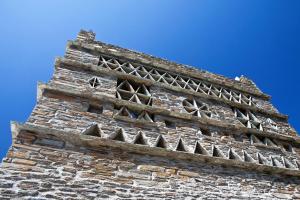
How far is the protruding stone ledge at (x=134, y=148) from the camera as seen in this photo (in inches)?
207

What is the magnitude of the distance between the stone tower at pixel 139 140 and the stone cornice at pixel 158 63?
0.25 feet

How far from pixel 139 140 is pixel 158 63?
4.83 meters

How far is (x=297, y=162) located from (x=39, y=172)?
6839 mm

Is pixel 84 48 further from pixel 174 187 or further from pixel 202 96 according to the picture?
pixel 174 187

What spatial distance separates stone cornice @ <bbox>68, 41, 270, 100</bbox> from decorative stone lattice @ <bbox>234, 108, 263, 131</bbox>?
5.63 ft

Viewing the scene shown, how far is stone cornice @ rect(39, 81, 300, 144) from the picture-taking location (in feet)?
22.2

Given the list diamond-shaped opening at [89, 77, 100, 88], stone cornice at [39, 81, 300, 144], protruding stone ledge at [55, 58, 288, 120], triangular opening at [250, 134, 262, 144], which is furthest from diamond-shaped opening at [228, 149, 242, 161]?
diamond-shaped opening at [89, 77, 100, 88]

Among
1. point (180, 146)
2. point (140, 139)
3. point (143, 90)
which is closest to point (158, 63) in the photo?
point (143, 90)

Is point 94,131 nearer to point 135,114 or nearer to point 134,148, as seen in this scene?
point 134,148

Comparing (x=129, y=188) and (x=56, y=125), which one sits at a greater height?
(x=56, y=125)

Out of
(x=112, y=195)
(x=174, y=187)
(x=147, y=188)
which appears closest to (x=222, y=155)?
(x=174, y=187)

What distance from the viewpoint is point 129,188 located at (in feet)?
16.5

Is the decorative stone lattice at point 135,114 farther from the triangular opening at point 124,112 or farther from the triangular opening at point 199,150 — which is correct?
the triangular opening at point 199,150

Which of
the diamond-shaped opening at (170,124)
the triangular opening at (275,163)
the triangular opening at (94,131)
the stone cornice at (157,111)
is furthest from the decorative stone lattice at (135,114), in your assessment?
the triangular opening at (275,163)
